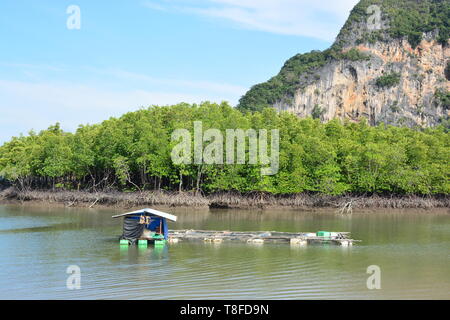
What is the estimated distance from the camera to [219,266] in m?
17.8

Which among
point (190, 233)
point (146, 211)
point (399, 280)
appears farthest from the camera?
point (190, 233)

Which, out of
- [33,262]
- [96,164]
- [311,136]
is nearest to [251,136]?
[311,136]

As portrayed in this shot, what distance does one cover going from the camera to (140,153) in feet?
141

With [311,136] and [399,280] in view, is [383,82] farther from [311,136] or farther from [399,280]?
[399,280]

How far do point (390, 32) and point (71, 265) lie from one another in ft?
294

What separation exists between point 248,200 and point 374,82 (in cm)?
Result: 6266

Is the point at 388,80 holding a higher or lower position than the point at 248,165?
higher

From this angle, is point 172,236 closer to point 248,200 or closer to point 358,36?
point 248,200

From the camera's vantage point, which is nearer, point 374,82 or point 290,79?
point 374,82

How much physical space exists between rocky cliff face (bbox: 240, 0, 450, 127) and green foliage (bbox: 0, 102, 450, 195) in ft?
151

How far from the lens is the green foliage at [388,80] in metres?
93.2

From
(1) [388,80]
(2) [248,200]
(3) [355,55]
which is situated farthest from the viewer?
(3) [355,55]

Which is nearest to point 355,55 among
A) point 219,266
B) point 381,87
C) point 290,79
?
point 381,87

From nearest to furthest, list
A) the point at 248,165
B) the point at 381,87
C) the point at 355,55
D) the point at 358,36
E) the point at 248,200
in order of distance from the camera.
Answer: the point at 248,200 → the point at 248,165 → the point at 381,87 → the point at 355,55 → the point at 358,36
